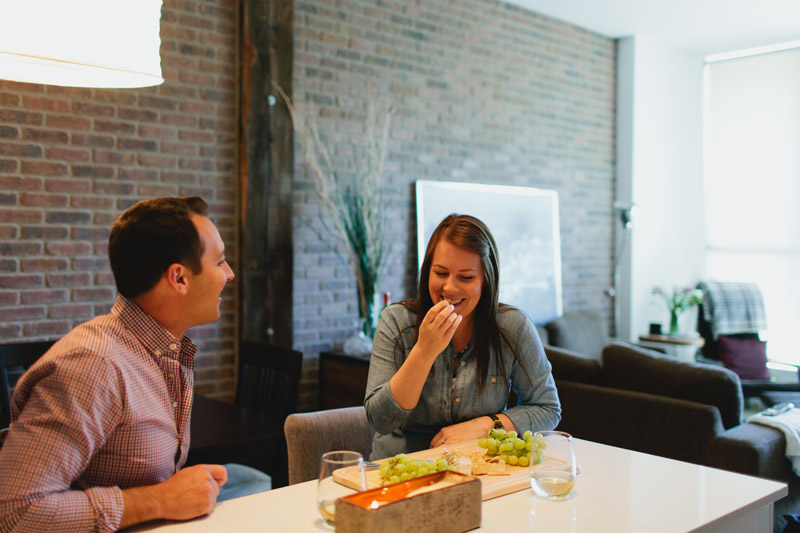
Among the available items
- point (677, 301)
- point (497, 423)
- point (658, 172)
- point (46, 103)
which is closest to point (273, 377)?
point (497, 423)

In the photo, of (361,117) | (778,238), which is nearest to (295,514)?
(361,117)

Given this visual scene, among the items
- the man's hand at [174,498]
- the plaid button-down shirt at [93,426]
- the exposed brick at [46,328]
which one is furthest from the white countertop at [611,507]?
the exposed brick at [46,328]

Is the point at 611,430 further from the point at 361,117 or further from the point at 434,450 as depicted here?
the point at 361,117

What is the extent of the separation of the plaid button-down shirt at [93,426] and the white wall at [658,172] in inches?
232

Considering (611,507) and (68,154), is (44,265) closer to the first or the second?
(68,154)

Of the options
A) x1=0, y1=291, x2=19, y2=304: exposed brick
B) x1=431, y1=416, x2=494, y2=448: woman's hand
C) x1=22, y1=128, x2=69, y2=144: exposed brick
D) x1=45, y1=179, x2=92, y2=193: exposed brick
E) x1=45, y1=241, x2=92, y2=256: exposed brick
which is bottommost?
x1=431, y1=416, x2=494, y2=448: woman's hand

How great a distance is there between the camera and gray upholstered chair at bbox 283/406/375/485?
1962 mm

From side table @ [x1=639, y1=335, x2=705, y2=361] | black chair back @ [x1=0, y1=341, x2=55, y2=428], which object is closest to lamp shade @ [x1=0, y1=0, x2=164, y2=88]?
black chair back @ [x1=0, y1=341, x2=55, y2=428]

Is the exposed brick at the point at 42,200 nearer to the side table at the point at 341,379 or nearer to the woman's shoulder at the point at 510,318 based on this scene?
the side table at the point at 341,379

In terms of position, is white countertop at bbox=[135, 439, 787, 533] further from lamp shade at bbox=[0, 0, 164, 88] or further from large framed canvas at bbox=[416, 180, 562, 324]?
large framed canvas at bbox=[416, 180, 562, 324]

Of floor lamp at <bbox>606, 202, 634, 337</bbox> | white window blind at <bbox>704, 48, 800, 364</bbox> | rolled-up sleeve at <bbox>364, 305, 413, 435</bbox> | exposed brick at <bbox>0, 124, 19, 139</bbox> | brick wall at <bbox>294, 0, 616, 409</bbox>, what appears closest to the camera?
rolled-up sleeve at <bbox>364, 305, 413, 435</bbox>

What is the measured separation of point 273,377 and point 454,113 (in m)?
2.94

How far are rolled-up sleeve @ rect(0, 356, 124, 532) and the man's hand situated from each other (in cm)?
4

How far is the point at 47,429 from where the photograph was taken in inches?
48.4
